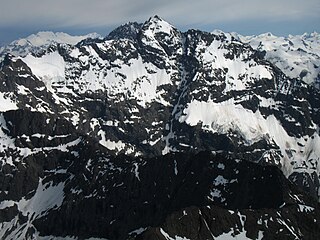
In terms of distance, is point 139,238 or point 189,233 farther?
point 189,233
